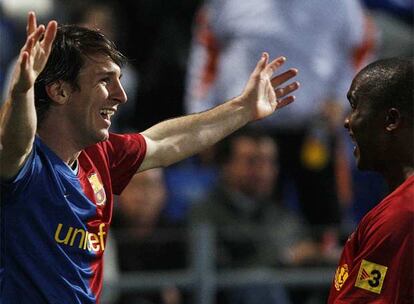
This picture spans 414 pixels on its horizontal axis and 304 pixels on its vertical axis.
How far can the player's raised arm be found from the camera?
13.8 ft

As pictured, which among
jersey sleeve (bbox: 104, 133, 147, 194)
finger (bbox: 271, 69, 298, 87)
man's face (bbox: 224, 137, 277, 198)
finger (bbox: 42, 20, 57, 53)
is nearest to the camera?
finger (bbox: 42, 20, 57, 53)

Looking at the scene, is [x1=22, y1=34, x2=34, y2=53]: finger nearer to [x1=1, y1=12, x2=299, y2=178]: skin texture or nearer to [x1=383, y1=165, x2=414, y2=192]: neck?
[x1=1, y1=12, x2=299, y2=178]: skin texture

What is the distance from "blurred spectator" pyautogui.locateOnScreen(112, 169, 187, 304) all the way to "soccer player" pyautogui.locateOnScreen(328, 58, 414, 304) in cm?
335

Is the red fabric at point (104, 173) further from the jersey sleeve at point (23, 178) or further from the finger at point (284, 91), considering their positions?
the finger at point (284, 91)

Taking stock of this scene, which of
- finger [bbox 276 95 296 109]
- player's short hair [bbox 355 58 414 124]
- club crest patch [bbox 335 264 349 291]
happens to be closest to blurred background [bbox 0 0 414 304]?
finger [bbox 276 95 296 109]

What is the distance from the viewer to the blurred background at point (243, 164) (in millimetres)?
7992

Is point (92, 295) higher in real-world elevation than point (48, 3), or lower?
lower

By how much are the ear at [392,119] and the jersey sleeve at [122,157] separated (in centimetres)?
127

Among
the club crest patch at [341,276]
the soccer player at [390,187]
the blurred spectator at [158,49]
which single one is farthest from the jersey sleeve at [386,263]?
the blurred spectator at [158,49]

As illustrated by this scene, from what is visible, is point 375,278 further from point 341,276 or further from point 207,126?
point 207,126

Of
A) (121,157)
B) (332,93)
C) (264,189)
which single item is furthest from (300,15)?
(121,157)

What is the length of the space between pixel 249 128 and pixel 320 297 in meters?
1.27

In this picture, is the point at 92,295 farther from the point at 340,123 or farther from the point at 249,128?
the point at 340,123

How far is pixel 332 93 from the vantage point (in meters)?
8.81
